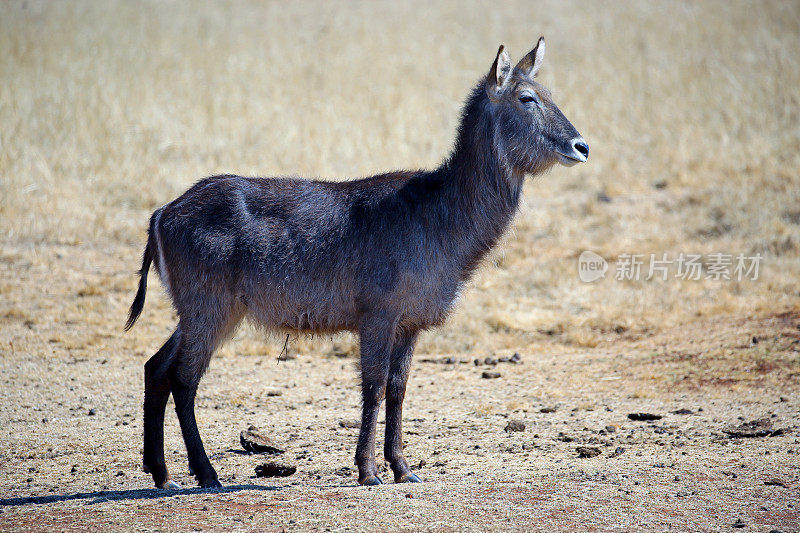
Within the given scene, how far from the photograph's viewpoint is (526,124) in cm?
640

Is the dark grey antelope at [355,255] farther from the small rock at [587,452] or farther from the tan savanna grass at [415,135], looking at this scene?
the small rock at [587,452]

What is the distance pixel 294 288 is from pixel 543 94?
89.6 inches

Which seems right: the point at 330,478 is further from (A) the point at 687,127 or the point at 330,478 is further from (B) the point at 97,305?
(A) the point at 687,127

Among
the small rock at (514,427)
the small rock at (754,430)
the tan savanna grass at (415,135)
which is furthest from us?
the tan savanna grass at (415,135)

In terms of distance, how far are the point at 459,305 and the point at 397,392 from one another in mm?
767

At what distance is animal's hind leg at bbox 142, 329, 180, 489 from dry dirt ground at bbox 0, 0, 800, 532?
194mm

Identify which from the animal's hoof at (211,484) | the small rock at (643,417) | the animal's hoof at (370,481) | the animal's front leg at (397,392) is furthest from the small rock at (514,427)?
the animal's hoof at (211,484)

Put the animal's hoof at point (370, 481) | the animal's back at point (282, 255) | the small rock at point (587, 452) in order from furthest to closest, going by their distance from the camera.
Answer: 1. the small rock at point (587, 452)
2. the animal's back at point (282, 255)
3. the animal's hoof at point (370, 481)

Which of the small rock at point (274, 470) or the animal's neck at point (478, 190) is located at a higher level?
the animal's neck at point (478, 190)

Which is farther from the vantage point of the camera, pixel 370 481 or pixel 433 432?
pixel 433 432

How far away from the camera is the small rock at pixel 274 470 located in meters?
6.34

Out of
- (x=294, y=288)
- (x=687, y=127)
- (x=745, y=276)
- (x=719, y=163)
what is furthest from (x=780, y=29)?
(x=294, y=288)

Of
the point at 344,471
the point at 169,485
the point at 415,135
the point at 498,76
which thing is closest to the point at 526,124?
Answer: the point at 498,76

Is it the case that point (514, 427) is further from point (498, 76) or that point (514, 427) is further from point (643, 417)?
point (498, 76)
